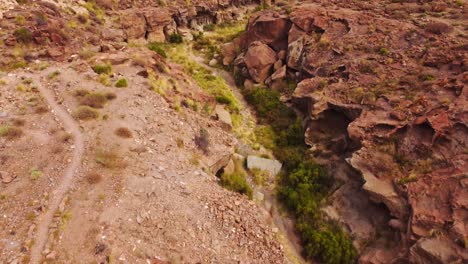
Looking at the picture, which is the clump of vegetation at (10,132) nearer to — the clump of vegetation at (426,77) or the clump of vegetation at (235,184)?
the clump of vegetation at (235,184)

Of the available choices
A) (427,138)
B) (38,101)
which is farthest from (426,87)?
(38,101)

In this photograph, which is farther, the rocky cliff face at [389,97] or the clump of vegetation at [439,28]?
the clump of vegetation at [439,28]

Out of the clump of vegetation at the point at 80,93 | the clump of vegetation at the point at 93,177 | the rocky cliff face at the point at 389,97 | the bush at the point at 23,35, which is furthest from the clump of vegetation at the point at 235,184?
the bush at the point at 23,35

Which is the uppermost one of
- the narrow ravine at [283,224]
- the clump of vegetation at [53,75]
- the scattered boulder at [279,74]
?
the clump of vegetation at [53,75]

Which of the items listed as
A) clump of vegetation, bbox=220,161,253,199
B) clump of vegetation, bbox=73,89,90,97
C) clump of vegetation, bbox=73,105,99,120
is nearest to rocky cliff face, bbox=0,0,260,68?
clump of vegetation, bbox=73,89,90,97

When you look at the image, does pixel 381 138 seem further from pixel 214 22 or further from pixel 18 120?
pixel 214 22

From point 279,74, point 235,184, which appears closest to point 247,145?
point 235,184
